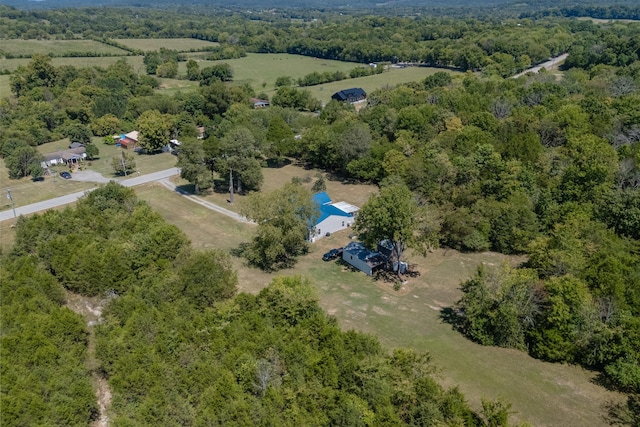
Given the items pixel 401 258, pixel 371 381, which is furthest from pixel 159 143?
pixel 371 381

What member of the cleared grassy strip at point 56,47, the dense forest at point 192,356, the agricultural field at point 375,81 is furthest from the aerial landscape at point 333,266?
the cleared grassy strip at point 56,47

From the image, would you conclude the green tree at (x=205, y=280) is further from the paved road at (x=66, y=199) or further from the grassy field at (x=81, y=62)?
the grassy field at (x=81, y=62)

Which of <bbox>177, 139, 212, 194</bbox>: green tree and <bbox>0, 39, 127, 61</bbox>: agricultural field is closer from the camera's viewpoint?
<bbox>177, 139, 212, 194</bbox>: green tree

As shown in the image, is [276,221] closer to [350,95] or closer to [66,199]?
[66,199]


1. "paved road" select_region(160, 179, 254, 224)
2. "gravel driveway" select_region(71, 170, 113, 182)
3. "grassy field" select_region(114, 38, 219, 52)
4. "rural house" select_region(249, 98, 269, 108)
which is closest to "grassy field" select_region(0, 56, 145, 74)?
"grassy field" select_region(114, 38, 219, 52)

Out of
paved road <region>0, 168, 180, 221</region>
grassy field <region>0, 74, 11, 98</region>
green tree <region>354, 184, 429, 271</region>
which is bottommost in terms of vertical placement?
grassy field <region>0, 74, 11, 98</region>

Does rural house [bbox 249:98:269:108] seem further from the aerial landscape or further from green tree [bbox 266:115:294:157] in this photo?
green tree [bbox 266:115:294:157]

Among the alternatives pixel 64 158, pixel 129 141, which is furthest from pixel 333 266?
pixel 129 141

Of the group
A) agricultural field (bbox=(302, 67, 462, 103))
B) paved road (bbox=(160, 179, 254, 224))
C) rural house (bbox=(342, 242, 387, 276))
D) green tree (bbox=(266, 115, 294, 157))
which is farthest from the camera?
agricultural field (bbox=(302, 67, 462, 103))
